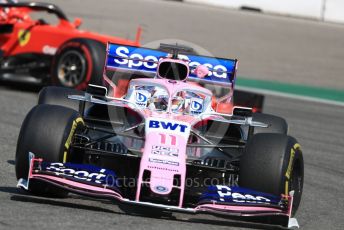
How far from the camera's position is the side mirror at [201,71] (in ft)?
30.8

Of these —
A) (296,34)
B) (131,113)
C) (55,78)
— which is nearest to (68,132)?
(131,113)

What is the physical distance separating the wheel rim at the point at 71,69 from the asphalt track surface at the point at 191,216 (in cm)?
59

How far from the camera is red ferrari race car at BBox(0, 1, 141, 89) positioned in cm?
1495

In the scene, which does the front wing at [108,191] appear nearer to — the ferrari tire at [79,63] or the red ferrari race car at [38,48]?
the ferrari tire at [79,63]

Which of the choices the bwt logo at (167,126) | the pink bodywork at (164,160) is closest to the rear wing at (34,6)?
the pink bodywork at (164,160)

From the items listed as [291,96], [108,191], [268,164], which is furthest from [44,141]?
[291,96]

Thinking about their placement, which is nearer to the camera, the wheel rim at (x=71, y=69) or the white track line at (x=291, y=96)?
the wheel rim at (x=71, y=69)

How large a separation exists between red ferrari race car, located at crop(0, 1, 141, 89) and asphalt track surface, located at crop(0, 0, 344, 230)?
15.8 inches

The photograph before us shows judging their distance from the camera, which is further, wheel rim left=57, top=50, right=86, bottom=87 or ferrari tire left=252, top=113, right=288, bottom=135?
wheel rim left=57, top=50, right=86, bottom=87

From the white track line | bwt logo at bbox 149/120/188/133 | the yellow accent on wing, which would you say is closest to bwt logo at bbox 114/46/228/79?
bwt logo at bbox 149/120/188/133

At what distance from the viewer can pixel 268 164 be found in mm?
7383

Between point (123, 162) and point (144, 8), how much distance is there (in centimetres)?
2385

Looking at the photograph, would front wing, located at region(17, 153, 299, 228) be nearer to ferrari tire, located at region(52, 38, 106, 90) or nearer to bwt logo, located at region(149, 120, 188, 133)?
bwt logo, located at region(149, 120, 188, 133)

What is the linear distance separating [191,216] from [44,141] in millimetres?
1345
